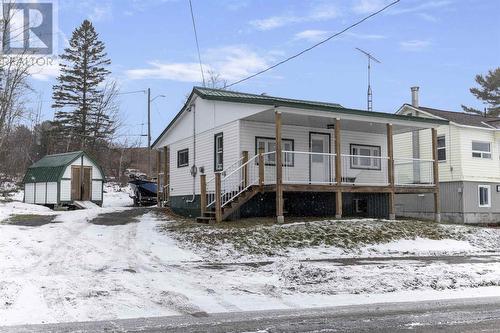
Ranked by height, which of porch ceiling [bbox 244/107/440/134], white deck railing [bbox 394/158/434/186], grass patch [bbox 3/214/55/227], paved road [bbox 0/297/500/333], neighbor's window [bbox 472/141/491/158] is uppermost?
porch ceiling [bbox 244/107/440/134]

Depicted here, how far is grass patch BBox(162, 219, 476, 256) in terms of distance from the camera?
1417 cm

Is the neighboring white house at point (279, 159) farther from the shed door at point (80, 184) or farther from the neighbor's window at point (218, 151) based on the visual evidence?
the shed door at point (80, 184)

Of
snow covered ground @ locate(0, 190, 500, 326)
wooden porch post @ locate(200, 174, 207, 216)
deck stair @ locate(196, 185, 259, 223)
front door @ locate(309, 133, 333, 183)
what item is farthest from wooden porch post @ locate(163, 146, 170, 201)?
front door @ locate(309, 133, 333, 183)

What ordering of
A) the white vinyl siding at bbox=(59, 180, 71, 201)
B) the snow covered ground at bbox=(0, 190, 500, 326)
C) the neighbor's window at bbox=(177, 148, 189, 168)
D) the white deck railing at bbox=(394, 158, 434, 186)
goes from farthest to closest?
the white vinyl siding at bbox=(59, 180, 71, 201) → the neighbor's window at bbox=(177, 148, 189, 168) → the white deck railing at bbox=(394, 158, 434, 186) → the snow covered ground at bbox=(0, 190, 500, 326)

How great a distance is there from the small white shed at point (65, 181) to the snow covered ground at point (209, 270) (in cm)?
1044

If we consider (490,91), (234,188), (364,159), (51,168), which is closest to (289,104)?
(234,188)

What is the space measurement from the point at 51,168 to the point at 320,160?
16.2m

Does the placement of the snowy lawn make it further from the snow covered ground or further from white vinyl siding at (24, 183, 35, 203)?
white vinyl siding at (24, 183, 35, 203)

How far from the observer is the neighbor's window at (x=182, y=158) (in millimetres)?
22938

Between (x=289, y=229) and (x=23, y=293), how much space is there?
8.80m

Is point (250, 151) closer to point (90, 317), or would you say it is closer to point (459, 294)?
point (459, 294)

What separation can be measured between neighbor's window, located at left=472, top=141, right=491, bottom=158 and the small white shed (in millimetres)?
21008

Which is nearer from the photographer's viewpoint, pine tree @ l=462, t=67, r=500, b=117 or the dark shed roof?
the dark shed roof

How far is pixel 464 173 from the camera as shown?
25.5m
